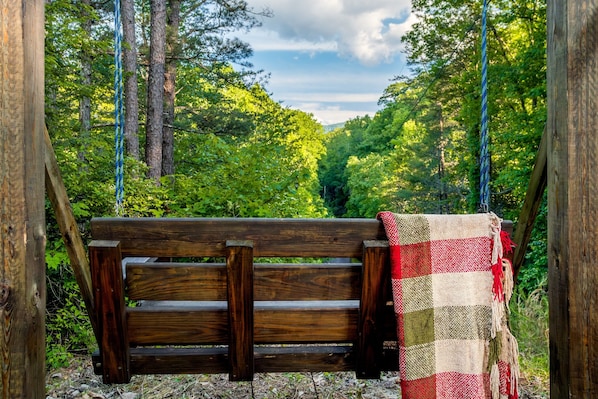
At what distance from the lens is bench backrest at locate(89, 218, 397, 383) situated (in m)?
1.72

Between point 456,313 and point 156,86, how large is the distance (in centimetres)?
728

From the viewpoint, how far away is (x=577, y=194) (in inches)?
59.3

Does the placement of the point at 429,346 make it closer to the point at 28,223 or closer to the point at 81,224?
the point at 28,223

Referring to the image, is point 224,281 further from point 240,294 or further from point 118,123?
point 118,123

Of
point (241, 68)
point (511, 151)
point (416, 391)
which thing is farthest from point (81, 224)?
point (511, 151)

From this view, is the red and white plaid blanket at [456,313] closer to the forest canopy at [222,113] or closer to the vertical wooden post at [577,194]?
the vertical wooden post at [577,194]

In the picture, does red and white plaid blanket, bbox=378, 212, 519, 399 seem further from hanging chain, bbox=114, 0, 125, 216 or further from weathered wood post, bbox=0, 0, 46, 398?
hanging chain, bbox=114, 0, 125, 216

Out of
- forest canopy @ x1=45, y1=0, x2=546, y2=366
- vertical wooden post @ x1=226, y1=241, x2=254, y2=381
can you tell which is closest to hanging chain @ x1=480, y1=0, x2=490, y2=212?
vertical wooden post @ x1=226, y1=241, x2=254, y2=381

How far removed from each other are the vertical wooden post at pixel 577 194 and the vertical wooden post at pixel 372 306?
0.52m

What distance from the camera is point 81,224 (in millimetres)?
4055

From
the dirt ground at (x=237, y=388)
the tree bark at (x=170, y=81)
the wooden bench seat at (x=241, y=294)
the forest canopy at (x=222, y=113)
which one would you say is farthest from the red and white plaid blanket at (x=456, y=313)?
the tree bark at (x=170, y=81)

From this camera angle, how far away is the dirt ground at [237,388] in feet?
8.51

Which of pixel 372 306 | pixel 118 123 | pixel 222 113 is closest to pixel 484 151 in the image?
pixel 372 306

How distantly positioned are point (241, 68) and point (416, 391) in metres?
9.45
